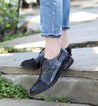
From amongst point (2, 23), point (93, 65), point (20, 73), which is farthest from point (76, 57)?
point (2, 23)

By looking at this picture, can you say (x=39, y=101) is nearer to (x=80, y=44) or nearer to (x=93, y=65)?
(x=93, y=65)

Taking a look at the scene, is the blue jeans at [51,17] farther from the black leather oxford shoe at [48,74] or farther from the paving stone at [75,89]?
the paving stone at [75,89]

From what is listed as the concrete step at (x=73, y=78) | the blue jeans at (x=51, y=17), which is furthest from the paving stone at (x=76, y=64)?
the blue jeans at (x=51, y=17)

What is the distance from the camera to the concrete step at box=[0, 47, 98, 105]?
4.96ft

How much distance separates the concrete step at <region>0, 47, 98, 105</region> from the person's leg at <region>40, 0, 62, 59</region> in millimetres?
279

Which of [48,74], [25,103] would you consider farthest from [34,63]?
[25,103]

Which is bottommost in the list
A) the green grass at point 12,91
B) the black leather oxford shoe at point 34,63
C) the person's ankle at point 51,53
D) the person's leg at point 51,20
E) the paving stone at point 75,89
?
the green grass at point 12,91

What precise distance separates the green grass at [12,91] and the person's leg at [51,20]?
1.57 feet

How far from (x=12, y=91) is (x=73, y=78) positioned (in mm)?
466

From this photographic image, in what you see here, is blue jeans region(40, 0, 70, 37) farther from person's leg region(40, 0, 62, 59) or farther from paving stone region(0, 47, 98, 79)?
paving stone region(0, 47, 98, 79)

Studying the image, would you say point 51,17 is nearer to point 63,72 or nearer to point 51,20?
point 51,20

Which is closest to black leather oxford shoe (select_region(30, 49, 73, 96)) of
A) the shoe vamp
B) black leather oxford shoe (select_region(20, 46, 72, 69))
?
the shoe vamp

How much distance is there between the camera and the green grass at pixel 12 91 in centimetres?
165

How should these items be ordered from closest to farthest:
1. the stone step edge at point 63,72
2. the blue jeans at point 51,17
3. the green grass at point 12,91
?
1. the blue jeans at point 51,17
2. the stone step edge at point 63,72
3. the green grass at point 12,91
